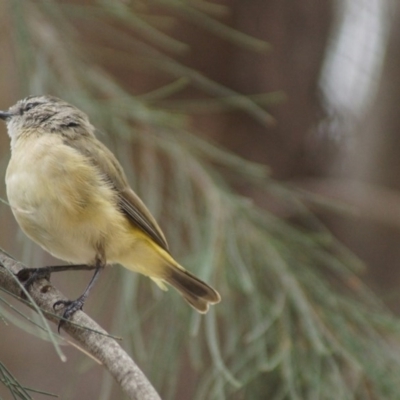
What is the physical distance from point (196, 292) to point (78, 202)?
475 mm

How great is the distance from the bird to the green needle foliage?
8 cm

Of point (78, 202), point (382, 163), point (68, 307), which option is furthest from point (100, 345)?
point (382, 163)

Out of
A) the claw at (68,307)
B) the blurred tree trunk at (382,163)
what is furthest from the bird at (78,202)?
the blurred tree trunk at (382,163)

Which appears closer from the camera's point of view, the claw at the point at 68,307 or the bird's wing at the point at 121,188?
the claw at the point at 68,307

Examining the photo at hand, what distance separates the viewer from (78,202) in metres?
2.45

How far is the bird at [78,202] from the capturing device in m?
2.37

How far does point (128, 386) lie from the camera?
1483 mm

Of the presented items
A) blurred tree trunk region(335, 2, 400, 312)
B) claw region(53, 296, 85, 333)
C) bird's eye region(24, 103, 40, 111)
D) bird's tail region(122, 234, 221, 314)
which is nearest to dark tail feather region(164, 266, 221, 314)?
bird's tail region(122, 234, 221, 314)

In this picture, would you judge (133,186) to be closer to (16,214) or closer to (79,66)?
(79,66)

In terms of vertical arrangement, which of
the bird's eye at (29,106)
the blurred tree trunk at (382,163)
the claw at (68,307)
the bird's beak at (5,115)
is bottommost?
the blurred tree trunk at (382,163)

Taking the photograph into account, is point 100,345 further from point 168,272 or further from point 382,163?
point 382,163

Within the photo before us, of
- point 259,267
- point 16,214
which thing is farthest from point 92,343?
point 259,267

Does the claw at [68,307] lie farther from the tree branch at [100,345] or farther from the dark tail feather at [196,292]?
the dark tail feather at [196,292]

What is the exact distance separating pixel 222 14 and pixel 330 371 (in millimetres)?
1905
